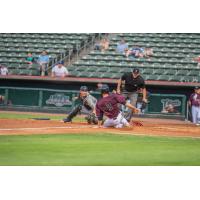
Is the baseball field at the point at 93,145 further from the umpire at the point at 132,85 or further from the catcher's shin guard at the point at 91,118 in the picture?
the umpire at the point at 132,85

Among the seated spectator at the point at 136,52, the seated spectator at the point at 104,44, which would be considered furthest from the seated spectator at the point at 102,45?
the seated spectator at the point at 136,52

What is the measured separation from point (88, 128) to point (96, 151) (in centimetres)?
234

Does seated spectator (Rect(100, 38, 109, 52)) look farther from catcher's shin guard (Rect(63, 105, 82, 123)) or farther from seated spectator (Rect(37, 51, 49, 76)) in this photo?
catcher's shin guard (Rect(63, 105, 82, 123))

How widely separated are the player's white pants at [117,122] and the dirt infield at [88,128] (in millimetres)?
116

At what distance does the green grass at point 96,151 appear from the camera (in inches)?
325

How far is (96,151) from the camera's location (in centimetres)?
869

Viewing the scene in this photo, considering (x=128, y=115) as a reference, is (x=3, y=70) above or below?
above

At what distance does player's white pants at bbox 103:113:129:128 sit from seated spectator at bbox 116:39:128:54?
1.52m

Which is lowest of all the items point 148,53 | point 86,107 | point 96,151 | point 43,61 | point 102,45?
point 96,151

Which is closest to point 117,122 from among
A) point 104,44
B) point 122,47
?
point 122,47

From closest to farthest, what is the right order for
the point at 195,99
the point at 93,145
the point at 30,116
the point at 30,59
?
the point at 93,145 < the point at 30,59 < the point at 30,116 < the point at 195,99

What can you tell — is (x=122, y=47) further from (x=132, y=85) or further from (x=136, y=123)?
(x=136, y=123)

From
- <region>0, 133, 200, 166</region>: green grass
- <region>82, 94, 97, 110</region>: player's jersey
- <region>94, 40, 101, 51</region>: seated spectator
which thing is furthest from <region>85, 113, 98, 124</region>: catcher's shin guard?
<region>0, 133, 200, 166</region>: green grass
